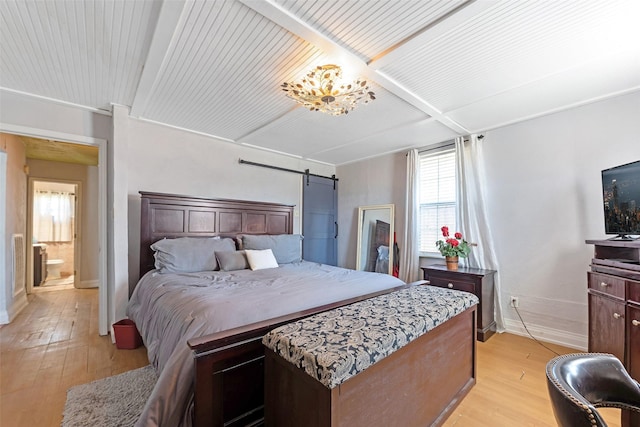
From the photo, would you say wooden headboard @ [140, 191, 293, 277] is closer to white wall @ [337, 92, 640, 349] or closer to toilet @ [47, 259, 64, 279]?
white wall @ [337, 92, 640, 349]

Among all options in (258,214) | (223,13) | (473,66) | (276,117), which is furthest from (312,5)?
(258,214)

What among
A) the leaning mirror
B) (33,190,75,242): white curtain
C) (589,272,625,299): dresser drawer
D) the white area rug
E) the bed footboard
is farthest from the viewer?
(33,190,75,242): white curtain

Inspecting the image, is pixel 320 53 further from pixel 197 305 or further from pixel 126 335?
pixel 126 335

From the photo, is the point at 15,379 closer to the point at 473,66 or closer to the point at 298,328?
the point at 298,328

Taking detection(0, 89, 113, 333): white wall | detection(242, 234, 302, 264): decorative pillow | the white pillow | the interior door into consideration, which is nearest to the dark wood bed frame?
the white pillow

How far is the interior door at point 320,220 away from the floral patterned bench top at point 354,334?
311 centimetres

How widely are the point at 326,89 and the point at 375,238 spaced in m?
3.00

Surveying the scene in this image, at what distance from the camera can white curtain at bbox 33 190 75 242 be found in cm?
621

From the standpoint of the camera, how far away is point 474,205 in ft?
11.2

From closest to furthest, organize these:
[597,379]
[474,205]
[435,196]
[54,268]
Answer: [597,379]
[474,205]
[435,196]
[54,268]

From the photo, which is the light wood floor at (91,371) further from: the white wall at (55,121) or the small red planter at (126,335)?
the white wall at (55,121)

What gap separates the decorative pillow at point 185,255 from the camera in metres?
2.82

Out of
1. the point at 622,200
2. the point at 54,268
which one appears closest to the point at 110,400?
the point at 622,200

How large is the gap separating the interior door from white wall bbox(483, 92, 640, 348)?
269cm
